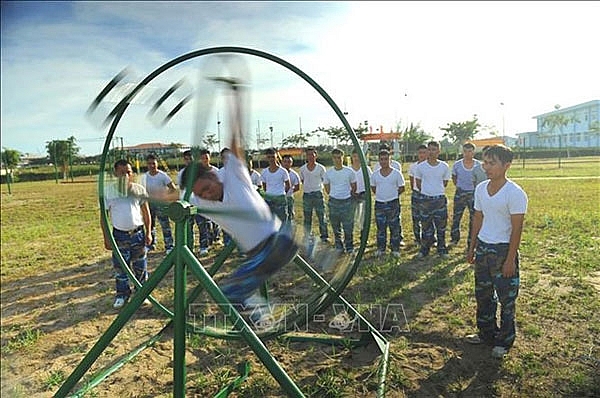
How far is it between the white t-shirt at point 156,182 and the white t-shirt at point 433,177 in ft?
12.7

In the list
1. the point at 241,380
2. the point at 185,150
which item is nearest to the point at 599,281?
the point at 241,380

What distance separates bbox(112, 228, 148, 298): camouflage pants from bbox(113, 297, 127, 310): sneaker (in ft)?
0.10

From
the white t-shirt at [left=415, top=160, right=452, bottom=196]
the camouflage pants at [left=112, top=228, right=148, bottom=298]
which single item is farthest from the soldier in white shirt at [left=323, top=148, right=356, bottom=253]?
the camouflage pants at [left=112, top=228, right=148, bottom=298]

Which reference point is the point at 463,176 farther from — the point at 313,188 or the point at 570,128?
the point at 570,128

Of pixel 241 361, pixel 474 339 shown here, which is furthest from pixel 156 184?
pixel 474 339

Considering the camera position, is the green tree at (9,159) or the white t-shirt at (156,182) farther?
the green tree at (9,159)

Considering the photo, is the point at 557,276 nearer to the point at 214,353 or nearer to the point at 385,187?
the point at 385,187

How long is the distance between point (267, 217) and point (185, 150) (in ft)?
1.90

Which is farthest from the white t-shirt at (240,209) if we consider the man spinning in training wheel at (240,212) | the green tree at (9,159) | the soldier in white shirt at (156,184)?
the green tree at (9,159)

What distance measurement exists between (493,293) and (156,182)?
244 cm

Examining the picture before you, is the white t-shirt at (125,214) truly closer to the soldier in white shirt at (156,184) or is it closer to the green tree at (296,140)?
the soldier in white shirt at (156,184)

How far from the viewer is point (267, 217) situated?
2473 mm

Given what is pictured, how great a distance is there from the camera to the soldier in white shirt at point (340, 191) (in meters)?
4.47

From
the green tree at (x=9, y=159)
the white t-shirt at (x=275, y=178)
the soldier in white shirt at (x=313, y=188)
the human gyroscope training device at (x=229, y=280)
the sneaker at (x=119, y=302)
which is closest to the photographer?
the human gyroscope training device at (x=229, y=280)
